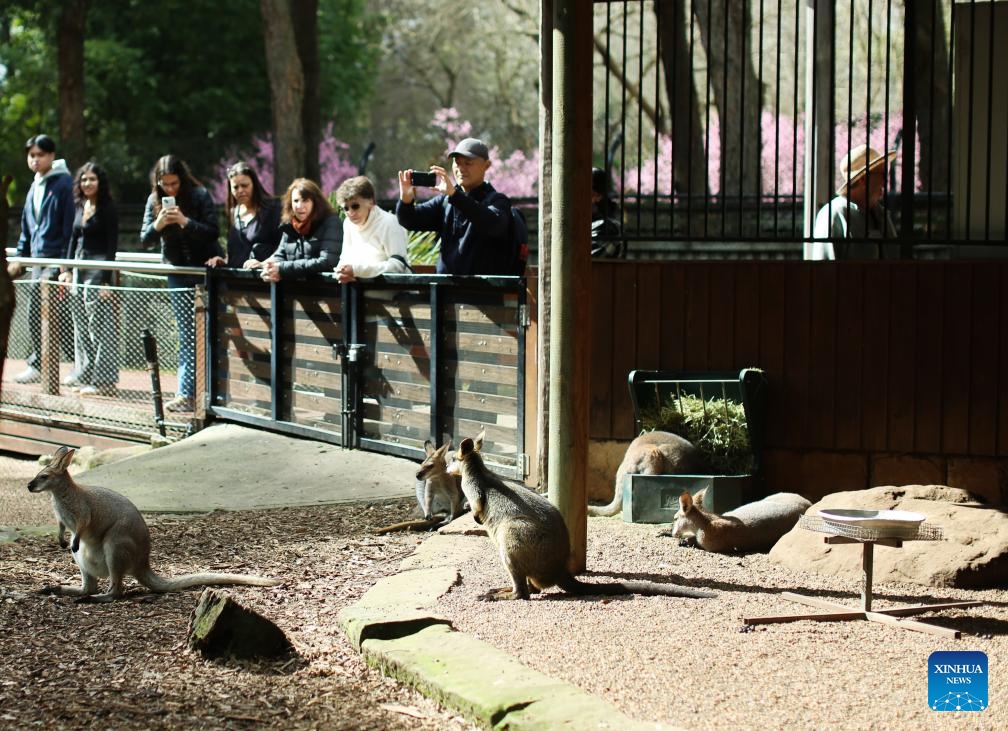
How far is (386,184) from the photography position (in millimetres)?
36625

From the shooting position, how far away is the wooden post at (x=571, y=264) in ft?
23.1

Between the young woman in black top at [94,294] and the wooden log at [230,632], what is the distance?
24.8 feet

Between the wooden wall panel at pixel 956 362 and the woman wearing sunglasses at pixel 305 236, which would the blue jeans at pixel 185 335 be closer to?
the woman wearing sunglasses at pixel 305 236

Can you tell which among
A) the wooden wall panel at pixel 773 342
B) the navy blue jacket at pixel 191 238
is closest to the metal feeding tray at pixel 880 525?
the wooden wall panel at pixel 773 342

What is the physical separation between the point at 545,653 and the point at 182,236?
316 inches

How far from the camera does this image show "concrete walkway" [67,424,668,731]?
5.05 metres

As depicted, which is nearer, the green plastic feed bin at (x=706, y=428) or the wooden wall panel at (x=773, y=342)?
the green plastic feed bin at (x=706, y=428)

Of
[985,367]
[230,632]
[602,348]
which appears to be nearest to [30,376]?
[602,348]

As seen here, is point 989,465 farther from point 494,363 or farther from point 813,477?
point 494,363

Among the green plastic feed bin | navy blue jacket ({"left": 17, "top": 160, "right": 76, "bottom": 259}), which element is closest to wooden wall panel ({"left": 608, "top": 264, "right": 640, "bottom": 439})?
the green plastic feed bin

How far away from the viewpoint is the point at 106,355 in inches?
525

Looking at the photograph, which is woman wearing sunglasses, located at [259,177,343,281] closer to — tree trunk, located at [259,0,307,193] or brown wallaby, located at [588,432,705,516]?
brown wallaby, located at [588,432,705,516]

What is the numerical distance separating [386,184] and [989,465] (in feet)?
95.2

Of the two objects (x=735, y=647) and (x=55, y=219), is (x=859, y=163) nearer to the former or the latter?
(x=735, y=647)
